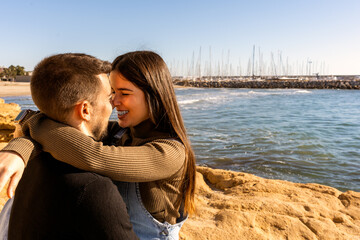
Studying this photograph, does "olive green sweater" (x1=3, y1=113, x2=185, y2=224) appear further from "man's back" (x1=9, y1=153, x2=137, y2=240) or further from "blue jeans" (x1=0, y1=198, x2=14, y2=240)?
"blue jeans" (x1=0, y1=198, x2=14, y2=240)

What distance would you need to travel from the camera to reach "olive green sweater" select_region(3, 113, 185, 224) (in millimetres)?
1221

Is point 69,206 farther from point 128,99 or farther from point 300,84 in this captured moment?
point 300,84

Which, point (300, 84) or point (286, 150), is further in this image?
point (300, 84)

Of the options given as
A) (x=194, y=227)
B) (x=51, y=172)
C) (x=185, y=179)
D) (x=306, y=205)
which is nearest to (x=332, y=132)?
(x=306, y=205)

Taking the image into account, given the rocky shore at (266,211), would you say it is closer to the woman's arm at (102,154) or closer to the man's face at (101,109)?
the woman's arm at (102,154)

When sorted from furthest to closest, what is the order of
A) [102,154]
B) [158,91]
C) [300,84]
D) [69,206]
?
[300,84], [158,91], [102,154], [69,206]

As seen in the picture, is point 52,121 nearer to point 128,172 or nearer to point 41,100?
point 41,100

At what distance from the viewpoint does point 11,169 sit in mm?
1148

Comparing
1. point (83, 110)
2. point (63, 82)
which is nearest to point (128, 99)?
point (83, 110)

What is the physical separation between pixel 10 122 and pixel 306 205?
6.77 meters

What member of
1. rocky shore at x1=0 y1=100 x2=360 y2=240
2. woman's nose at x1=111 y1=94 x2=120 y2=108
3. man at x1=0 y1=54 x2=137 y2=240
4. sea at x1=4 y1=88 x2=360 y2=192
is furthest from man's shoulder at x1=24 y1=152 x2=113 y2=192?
sea at x1=4 y1=88 x2=360 y2=192

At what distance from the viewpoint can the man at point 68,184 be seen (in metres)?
1.10

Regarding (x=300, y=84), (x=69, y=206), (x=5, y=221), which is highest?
(x=69, y=206)

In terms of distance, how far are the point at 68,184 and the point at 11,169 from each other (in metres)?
0.25
